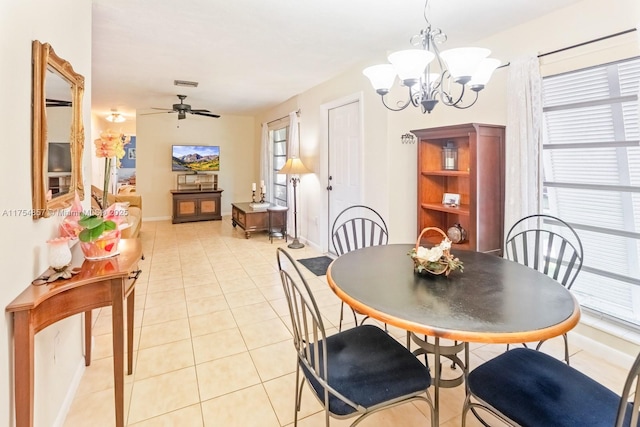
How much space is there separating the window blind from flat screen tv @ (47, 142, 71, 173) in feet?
10.7

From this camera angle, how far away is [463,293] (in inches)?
55.7

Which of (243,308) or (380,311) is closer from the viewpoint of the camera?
(380,311)

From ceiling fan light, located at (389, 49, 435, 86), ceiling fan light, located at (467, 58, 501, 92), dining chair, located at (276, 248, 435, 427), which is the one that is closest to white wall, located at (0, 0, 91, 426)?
dining chair, located at (276, 248, 435, 427)

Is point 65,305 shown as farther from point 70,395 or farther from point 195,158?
point 195,158

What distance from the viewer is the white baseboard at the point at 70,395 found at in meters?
1.61

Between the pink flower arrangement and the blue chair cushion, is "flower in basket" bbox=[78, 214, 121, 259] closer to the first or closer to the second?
the pink flower arrangement

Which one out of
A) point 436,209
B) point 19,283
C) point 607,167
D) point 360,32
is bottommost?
point 19,283

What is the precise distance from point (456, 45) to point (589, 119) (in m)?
1.39

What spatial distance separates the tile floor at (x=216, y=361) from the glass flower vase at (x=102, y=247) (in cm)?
84

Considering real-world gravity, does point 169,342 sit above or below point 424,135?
below

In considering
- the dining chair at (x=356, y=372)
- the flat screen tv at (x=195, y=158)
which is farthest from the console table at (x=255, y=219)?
the dining chair at (x=356, y=372)

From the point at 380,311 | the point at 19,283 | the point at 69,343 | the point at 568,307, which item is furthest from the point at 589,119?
the point at 69,343

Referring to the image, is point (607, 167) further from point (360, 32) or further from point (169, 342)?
point (169, 342)

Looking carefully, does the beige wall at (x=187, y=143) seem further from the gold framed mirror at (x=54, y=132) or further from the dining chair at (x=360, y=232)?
the gold framed mirror at (x=54, y=132)
